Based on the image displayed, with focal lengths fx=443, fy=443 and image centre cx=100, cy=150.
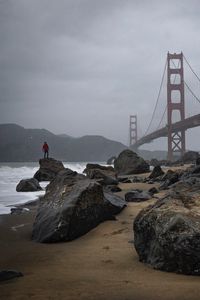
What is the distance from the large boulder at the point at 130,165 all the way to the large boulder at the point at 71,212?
12.3 metres

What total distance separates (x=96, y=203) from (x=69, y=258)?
4.90 feet

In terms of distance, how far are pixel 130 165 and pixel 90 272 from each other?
15292 millimetres

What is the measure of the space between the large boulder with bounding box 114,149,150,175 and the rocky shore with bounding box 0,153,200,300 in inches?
503

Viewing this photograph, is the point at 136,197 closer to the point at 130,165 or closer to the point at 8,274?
the point at 8,274

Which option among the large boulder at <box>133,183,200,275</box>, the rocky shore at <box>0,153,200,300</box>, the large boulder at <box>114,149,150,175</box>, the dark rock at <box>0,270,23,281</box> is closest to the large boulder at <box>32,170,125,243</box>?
the rocky shore at <box>0,153,200,300</box>

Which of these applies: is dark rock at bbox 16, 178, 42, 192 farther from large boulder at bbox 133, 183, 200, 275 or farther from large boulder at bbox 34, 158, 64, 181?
large boulder at bbox 133, 183, 200, 275

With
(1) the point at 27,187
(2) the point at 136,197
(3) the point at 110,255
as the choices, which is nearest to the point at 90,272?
(3) the point at 110,255

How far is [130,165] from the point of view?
734 inches

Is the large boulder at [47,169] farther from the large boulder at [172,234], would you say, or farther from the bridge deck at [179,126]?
the bridge deck at [179,126]

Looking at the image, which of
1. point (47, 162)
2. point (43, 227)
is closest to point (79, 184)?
point (43, 227)

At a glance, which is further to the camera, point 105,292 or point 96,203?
point 96,203

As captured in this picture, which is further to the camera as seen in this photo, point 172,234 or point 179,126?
point 179,126

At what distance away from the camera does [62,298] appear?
2725 mm

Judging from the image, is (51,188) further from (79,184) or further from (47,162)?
(47,162)
